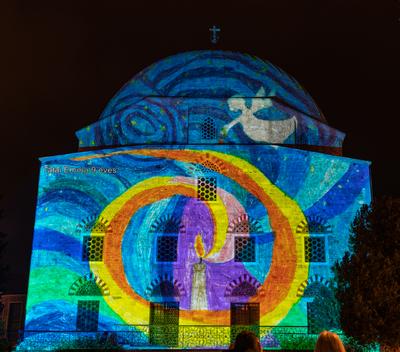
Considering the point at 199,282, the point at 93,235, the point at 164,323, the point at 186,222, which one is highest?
the point at 186,222

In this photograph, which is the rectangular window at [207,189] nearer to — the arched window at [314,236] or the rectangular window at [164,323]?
the arched window at [314,236]

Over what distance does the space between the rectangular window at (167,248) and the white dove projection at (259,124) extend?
5489 millimetres

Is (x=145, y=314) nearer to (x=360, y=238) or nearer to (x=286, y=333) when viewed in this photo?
(x=286, y=333)

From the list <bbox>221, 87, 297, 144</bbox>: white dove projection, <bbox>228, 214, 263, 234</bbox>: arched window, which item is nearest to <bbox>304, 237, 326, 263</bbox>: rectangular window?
<bbox>228, 214, 263, 234</bbox>: arched window

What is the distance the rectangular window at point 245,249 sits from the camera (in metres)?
20.1

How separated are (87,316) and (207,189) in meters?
6.57

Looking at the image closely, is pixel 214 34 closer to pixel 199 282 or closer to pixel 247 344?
pixel 199 282

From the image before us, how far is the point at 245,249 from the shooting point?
797 inches

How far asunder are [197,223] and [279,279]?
147 inches

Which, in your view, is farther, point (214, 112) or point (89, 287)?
point (214, 112)

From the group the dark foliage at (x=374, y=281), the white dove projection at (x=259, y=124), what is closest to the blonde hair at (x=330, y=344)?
the dark foliage at (x=374, y=281)

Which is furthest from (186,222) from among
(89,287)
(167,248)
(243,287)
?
(89,287)

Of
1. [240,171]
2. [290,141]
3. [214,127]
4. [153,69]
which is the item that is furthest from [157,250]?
[153,69]

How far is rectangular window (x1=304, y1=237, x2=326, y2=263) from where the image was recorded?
790 inches
